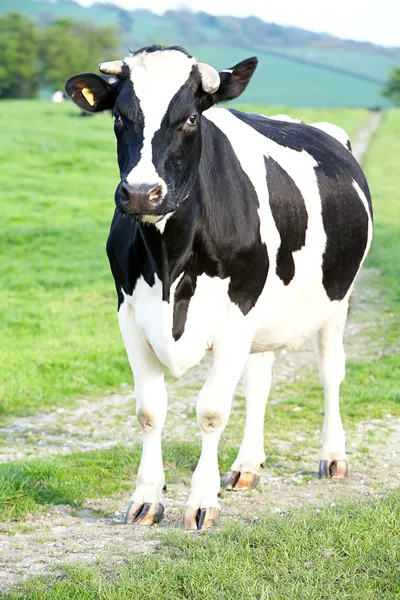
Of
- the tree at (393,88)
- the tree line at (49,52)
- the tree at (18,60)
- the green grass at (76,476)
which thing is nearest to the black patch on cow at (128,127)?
the green grass at (76,476)

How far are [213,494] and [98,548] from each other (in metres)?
1.01

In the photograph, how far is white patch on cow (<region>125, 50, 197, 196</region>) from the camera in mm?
5141

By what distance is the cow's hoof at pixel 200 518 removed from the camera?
580cm

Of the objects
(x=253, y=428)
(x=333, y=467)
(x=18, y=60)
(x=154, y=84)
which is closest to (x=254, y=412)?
(x=253, y=428)

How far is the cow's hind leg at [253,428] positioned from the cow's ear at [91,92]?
262cm

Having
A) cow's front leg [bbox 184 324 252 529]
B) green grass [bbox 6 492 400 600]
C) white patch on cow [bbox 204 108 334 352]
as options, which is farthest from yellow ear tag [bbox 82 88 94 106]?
green grass [bbox 6 492 400 600]

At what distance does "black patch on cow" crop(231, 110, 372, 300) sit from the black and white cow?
52 mm

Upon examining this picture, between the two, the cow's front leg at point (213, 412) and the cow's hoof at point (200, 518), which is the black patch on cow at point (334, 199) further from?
the cow's hoof at point (200, 518)

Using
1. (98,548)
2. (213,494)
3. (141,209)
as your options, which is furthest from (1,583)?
(141,209)

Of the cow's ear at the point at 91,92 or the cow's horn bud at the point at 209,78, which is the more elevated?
the cow's horn bud at the point at 209,78

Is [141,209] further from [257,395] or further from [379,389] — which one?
[379,389]

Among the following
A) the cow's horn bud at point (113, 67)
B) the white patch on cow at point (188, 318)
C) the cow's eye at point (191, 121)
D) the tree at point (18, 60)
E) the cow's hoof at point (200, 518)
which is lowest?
the tree at point (18, 60)

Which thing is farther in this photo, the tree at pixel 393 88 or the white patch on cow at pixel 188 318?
the tree at pixel 393 88

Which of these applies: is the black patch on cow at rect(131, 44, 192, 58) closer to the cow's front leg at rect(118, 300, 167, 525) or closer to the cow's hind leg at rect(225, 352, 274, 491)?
the cow's front leg at rect(118, 300, 167, 525)
